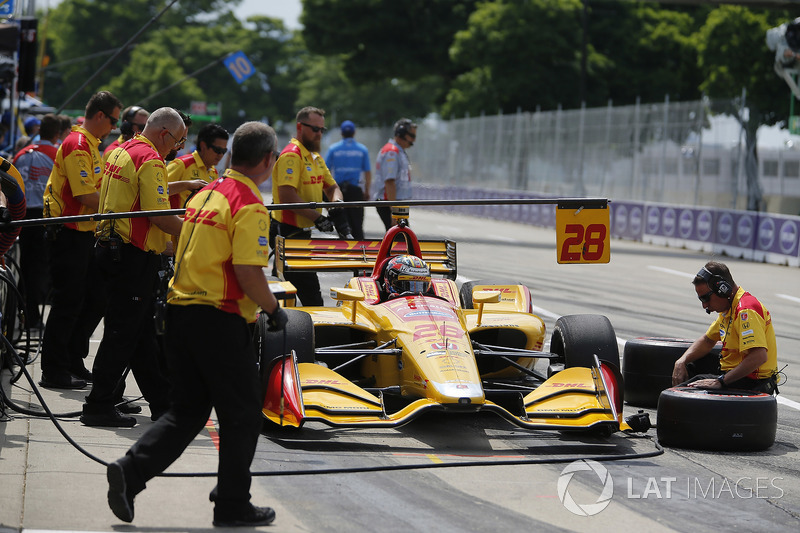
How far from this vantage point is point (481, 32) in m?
50.0

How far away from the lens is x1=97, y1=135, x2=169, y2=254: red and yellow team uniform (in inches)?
283

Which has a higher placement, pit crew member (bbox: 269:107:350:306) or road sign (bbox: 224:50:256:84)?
road sign (bbox: 224:50:256:84)

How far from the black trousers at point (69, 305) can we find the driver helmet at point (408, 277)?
1.94 metres

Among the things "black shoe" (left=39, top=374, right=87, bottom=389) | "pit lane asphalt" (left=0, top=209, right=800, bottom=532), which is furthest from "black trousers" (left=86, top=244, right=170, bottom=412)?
"black shoe" (left=39, top=374, right=87, bottom=389)

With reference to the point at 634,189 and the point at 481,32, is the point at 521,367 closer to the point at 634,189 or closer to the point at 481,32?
the point at 634,189

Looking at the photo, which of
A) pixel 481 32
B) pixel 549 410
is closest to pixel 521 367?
pixel 549 410

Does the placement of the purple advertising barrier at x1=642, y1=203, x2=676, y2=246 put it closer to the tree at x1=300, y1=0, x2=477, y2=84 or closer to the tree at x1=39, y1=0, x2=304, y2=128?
the tree at x1=300, y1=0, x2=477, y2=84

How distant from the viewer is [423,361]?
724cm

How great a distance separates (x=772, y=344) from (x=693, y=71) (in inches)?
1789

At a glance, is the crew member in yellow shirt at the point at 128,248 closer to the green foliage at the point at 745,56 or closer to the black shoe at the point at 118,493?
the black shoe at the point at 118,493

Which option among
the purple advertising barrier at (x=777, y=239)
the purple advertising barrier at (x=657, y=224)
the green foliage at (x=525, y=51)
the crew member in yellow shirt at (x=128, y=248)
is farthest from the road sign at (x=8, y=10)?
the green foliage at (x=525, y=51)

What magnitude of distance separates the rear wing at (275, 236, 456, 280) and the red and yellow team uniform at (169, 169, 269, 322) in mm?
4229

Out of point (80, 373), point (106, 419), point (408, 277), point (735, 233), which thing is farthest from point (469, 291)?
point (735, 233)
